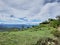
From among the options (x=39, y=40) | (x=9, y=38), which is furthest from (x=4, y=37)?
(x=39, y=40)

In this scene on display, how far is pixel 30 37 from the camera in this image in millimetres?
11336

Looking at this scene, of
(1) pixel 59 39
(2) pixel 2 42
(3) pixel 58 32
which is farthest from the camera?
(3) pixel 58 32

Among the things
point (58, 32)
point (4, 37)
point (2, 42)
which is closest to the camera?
point (2, 42)

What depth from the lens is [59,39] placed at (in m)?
12.3

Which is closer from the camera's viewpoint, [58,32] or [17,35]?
[17,35]

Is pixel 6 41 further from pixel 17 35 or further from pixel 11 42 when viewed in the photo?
pixel 17 35

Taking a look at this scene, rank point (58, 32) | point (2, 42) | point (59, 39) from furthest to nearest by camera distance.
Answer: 1. point (58, 32)
2. point (59, 39)
3. point (2, 42)

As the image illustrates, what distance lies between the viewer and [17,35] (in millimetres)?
11367

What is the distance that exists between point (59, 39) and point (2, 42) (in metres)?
3.94

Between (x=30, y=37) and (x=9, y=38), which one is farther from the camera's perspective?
(x=30, y=37)

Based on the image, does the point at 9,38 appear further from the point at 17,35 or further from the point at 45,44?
the point at 45,44

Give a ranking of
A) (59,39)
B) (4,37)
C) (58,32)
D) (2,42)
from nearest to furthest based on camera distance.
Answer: (2,42)
(4,37)
(59,39)
(58,32)

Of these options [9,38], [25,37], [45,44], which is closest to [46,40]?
[45,44]

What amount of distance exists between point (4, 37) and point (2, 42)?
745 millimetres
